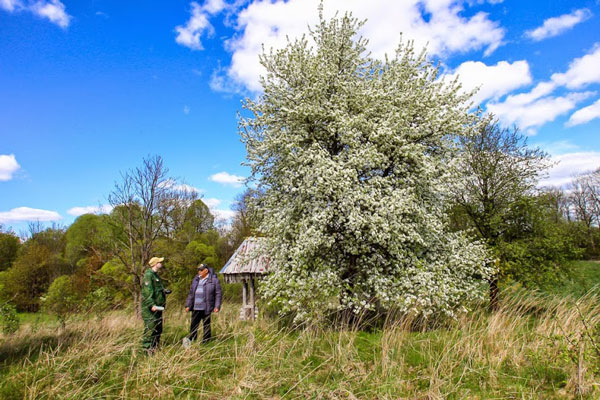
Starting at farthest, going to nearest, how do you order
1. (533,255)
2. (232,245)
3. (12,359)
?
(232,245) < (533,255) < (12,359)

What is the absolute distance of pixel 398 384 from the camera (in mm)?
4957

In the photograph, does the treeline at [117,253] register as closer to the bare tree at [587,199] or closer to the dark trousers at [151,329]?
the dark trousers at [151,329]

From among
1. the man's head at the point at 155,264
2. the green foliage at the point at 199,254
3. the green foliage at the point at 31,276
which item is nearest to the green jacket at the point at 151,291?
the man's head at the point at 155,264

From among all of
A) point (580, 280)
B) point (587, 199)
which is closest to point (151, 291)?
point (580, 280)

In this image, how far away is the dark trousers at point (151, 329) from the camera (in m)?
6.79

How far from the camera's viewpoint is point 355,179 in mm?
9344

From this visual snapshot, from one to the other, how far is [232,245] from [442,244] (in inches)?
1046

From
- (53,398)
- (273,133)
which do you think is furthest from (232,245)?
(53,398)

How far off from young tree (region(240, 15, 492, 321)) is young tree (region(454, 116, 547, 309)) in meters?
3.41

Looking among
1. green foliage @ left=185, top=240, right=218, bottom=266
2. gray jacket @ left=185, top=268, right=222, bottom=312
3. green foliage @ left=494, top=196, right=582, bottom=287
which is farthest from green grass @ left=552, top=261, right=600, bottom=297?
green foliage @ left=185, top=240, right=218, bottom=266

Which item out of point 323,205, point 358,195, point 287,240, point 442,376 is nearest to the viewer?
point 442,376

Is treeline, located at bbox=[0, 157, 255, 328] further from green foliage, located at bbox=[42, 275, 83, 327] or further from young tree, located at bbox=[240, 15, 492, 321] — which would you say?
young tree, located at bbox=[240, 15, 492, 321]

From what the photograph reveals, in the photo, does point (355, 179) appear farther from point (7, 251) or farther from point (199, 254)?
point (7, 251)

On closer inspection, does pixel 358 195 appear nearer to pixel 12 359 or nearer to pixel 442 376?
pixel 442 376
